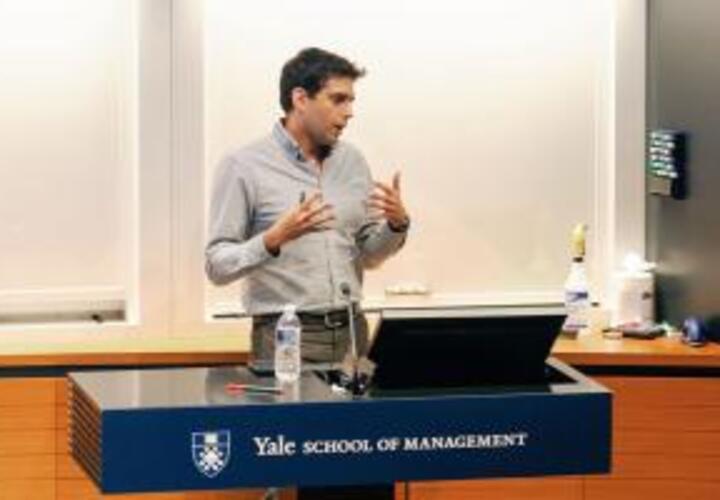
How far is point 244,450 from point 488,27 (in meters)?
2.44

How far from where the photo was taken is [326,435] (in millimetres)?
3680

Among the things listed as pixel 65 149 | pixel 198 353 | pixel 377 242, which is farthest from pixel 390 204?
pixel 65 149

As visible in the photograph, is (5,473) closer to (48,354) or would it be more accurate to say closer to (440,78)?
(48,354)

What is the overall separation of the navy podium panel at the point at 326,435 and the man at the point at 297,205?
987 millimetres

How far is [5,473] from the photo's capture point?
5152mm

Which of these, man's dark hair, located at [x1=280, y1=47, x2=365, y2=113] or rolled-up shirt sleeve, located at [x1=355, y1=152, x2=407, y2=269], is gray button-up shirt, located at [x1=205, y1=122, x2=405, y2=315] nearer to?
rolled-up shirt sleeve, located at [x1=355, y1=152, x2=407, y2=269]

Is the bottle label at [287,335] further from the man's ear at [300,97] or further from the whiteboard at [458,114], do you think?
the whiteboard at [458,114]

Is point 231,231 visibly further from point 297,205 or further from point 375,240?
point 375,240

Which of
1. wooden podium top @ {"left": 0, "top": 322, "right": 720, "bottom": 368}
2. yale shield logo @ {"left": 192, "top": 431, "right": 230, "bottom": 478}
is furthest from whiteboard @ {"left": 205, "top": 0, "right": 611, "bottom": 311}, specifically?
yale shield logo @ {"left": 192, "top": 431, "right": 230, "bottom": 478}

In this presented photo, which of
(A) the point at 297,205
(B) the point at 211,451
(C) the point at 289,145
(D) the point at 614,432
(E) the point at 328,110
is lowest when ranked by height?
(D) the point at 614,432

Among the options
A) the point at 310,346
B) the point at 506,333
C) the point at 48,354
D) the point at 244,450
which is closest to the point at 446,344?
the point at 506,333

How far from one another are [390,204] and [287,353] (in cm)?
77

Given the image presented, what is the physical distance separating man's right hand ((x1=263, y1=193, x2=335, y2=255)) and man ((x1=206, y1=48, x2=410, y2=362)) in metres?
0.19

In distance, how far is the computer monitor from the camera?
3.70 metres
